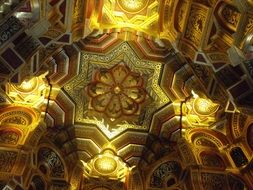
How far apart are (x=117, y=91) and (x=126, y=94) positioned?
0.26 meters

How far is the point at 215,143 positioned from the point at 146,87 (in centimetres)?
233

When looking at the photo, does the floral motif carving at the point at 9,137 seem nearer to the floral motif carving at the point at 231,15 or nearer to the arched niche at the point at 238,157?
the arched niche at the point at 238,157

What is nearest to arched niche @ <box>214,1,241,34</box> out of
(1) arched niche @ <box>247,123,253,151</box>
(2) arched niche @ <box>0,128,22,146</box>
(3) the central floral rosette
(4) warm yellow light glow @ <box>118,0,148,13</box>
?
(4) warm yellow light glow @ <box>118,0,148,13</box>

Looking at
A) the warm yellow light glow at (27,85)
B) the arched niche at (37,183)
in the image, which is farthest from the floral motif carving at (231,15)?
the arched niche at (37,183)

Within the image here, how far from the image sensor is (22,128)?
11.2m

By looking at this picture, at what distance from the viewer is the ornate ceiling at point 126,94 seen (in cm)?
927

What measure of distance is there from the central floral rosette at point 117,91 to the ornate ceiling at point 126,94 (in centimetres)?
3

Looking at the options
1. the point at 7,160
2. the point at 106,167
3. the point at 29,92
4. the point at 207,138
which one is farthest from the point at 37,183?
Answer: the point at 207,138

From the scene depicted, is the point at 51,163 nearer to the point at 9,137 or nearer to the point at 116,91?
the point at 9,137

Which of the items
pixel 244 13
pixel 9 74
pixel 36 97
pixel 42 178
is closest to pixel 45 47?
pixel 9 74

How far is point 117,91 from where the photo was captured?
12914 mm

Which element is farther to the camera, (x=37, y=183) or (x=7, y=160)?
(x=37, y=183)

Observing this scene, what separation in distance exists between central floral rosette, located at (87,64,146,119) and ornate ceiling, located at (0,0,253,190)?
1.1 inches

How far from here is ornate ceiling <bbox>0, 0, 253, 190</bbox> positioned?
30.4 ft
